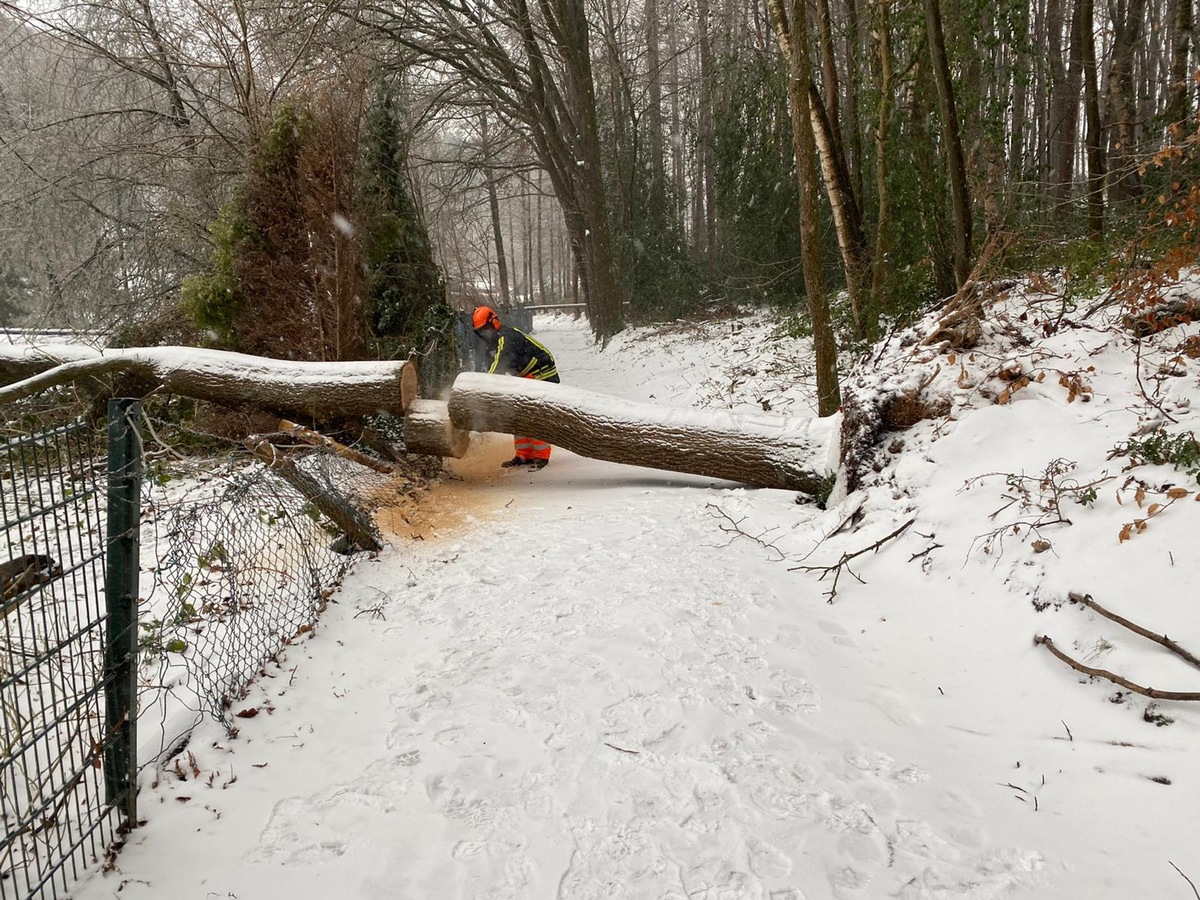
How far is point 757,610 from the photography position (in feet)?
13.5

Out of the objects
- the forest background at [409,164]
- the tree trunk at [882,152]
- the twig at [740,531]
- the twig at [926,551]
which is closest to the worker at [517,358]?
the forest background at [409,164]

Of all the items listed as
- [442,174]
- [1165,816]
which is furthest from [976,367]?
[442,174]

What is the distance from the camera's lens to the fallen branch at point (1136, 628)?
109 inches

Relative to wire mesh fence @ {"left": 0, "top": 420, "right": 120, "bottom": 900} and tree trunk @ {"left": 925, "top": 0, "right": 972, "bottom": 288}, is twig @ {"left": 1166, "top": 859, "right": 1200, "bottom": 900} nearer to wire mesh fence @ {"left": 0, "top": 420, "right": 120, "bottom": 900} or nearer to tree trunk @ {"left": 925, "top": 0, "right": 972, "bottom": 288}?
wire mesh fence @ {"left": 0, "top": 420, "right": 120, "bottom": 900}

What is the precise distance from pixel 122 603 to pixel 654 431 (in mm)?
4654

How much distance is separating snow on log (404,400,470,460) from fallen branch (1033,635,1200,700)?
5078mm

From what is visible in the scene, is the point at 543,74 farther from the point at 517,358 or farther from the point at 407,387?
the point at 407,387

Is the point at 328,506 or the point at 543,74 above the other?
the point at 543,74

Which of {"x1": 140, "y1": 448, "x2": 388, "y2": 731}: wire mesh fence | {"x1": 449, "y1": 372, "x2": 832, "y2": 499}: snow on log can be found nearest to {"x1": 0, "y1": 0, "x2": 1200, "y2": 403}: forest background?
{"x1": 449, "y1": 372, "x2": 832, "y2": 499}: snow on log

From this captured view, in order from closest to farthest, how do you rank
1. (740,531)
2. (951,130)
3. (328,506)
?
(328,506), (740,531), (951,130)

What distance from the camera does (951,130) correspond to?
6.75 metres

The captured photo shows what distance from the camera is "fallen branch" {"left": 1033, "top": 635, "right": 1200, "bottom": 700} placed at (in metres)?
2.66

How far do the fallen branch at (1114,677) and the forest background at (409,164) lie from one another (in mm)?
2662

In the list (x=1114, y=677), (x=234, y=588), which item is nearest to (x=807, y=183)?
(x=1114, y=677)
